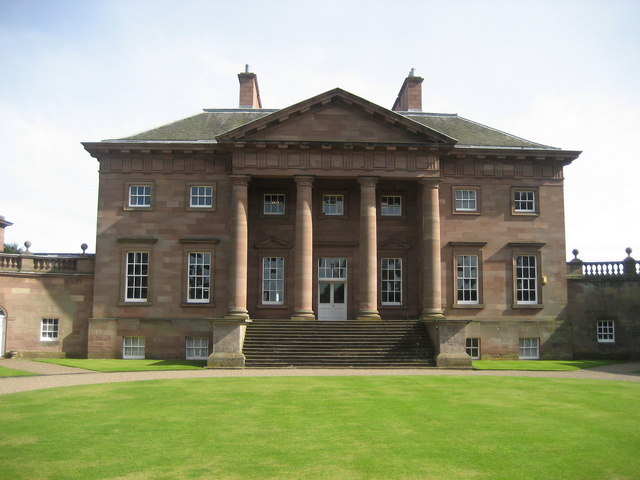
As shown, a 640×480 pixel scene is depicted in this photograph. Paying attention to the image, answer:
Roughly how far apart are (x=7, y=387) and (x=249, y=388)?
24.3 feet

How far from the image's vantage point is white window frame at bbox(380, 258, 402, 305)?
110 ft

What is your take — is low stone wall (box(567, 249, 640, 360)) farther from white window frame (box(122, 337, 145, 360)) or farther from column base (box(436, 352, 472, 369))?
white window frame (box(122, 337, 145, 360))

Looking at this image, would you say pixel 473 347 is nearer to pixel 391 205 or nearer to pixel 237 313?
pixel 391 205

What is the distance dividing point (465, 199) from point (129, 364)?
1859cm

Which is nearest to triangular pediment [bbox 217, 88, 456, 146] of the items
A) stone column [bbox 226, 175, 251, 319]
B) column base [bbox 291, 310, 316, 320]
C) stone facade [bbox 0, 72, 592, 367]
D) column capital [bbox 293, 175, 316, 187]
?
stone facade [bbox 0, 72, 592, 367]

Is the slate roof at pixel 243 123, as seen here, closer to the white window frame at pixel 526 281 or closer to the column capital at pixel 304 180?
the column capital at pixel 304 180

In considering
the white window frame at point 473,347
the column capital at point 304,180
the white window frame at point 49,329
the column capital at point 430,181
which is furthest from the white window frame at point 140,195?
the white window frame at point 473,347

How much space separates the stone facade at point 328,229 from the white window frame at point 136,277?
6 cm

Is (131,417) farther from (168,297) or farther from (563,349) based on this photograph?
(563,349)

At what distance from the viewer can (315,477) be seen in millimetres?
8648

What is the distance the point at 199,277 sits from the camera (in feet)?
107

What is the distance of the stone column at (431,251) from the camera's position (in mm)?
30844

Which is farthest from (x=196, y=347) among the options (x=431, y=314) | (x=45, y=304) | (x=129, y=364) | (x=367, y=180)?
(x=367, y=180)

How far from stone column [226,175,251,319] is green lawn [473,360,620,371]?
11102mm
